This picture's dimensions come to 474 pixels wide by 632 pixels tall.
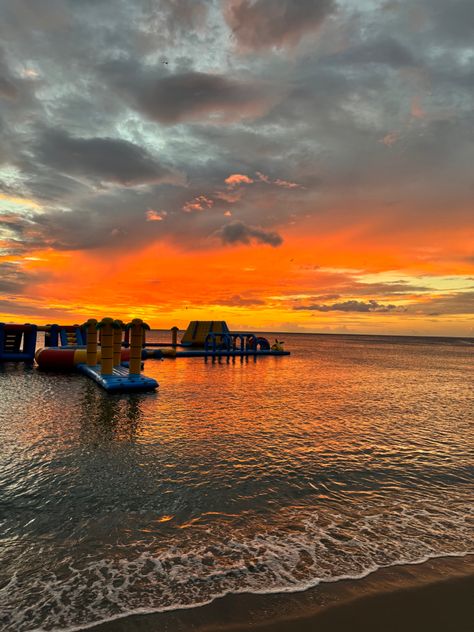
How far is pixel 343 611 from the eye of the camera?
13.7 feet

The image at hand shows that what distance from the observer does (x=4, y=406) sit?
15047mm

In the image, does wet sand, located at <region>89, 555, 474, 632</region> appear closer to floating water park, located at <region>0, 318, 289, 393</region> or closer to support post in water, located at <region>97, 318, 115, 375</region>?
floating water park, located at <region>0, 318, 289, 393</region>

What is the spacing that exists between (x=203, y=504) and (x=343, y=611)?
10.9 ft

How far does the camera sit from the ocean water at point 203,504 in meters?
4.67

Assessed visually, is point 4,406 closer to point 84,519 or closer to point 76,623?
point 84,519

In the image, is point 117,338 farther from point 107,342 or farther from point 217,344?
point 217,344

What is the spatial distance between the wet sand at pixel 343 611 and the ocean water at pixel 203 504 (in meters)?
0.20

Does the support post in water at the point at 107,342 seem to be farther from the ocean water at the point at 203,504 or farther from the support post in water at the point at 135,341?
the ocean water at the point at 203,504

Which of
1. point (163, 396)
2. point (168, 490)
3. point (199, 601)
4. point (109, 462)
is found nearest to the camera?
point (199, 601)

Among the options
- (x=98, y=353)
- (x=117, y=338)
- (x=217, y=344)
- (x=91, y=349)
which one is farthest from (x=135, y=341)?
(x=217, y=344)

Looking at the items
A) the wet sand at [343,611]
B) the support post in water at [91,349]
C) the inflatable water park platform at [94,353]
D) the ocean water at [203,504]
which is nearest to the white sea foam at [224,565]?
the ocean water at [203,504]

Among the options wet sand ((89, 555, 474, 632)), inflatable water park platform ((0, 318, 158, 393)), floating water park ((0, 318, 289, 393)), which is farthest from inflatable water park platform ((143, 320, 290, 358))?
wet sand ((89, 555, 474, 632))

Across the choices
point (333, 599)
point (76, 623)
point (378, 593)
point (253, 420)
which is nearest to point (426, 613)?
point (378, 593)

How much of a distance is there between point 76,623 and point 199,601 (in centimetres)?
136
